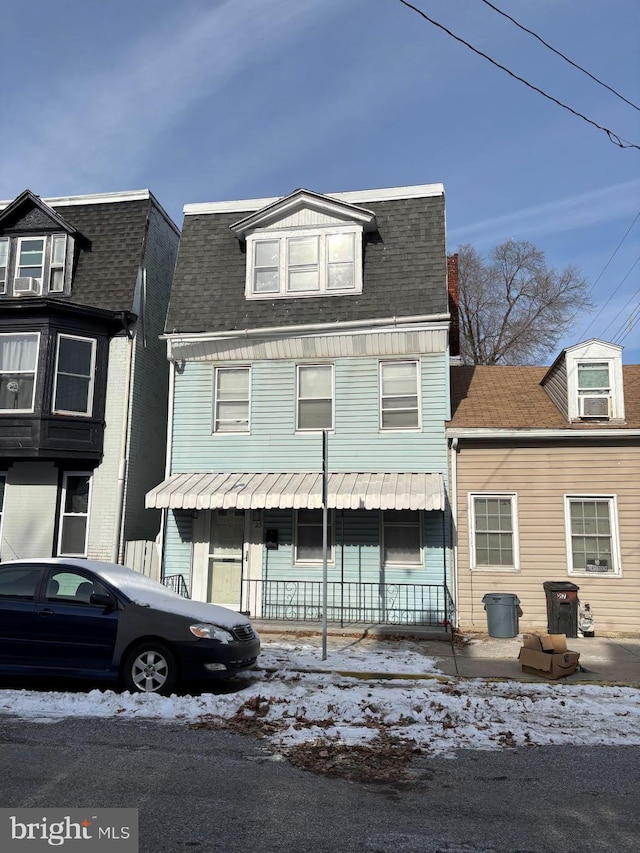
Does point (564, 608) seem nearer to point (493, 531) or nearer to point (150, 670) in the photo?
point (493, 531)

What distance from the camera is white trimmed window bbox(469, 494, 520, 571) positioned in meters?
13.2

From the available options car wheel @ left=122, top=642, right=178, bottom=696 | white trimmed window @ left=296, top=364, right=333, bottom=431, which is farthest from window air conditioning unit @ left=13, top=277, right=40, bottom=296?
car wheel @ left=122, top=642, right=178, bottom=696

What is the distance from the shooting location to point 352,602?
1327cm

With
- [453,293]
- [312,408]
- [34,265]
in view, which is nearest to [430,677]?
[312,408]

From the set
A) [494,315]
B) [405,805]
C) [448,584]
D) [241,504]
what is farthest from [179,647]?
[494,315]

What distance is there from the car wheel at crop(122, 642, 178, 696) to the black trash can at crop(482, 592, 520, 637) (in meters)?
6.61

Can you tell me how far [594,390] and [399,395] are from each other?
13.2ft

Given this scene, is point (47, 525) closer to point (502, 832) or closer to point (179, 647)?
point (179, 647)

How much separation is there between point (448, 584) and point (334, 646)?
3197 mm

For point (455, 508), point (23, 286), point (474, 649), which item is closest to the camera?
point (474, 649)

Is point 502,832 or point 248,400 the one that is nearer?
point 502,832

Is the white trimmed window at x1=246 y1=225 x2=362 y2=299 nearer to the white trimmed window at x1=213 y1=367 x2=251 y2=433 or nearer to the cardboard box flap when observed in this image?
the white trimmed window at x1=213 y1=367 x2=251 y2=433

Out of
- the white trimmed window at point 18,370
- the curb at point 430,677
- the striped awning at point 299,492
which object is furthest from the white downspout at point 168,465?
the curb at point 430,677

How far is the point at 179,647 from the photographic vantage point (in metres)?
7.55
